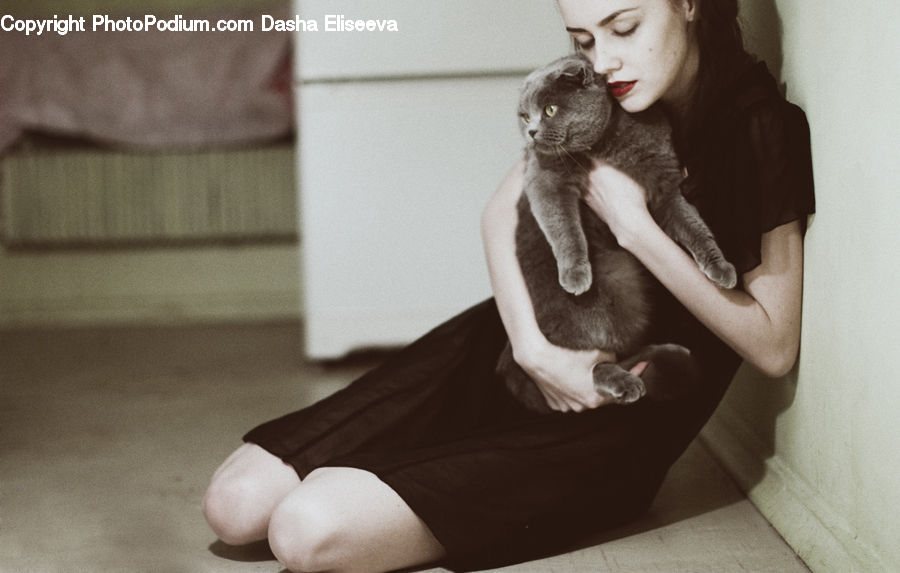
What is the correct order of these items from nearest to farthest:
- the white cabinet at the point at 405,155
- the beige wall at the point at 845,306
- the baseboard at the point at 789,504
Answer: the beige wall at the point at 845,306 → the baseboard at the point at 789,504 → the white cabinet at the point at 405,155

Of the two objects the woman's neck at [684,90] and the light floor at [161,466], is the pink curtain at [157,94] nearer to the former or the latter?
the light floor at [161,466]

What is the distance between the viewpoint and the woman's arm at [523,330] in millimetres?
1178

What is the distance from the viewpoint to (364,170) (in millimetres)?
2252

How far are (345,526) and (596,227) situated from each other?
0.45 metres

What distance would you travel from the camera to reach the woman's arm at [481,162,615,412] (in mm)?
1178

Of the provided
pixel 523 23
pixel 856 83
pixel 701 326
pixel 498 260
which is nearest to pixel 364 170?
pixel 523 23

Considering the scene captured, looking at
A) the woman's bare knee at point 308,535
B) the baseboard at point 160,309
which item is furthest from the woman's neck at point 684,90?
the baseboard at point 160,309

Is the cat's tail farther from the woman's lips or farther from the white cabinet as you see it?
the white cabinet

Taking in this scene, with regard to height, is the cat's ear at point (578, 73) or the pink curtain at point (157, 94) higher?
the pink curtain at point (157, 94)

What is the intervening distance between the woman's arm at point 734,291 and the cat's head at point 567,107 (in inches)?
2.4

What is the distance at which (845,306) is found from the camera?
3.37 feet

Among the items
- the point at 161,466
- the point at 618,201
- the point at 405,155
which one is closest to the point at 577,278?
the point at 618,201

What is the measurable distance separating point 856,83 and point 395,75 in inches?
54.1

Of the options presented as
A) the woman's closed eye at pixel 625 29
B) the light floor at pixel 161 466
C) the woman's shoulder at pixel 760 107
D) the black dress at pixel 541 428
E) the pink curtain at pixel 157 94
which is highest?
the pink curtain at pixel 157 94
